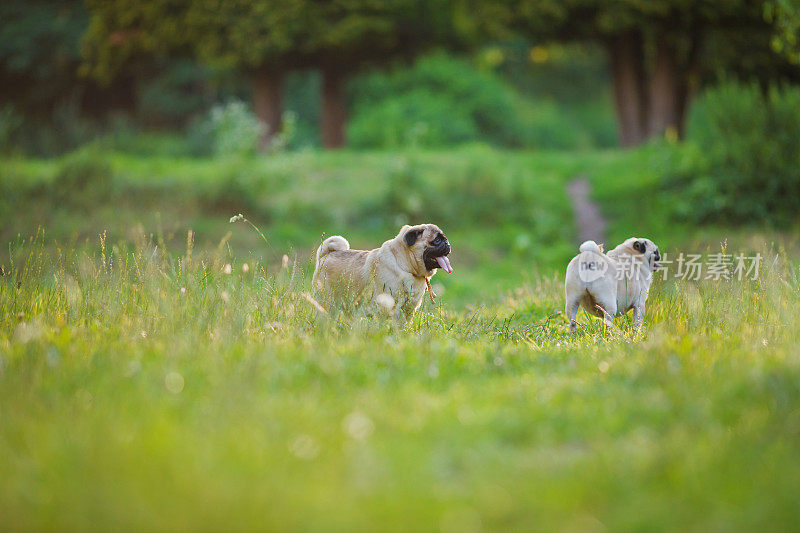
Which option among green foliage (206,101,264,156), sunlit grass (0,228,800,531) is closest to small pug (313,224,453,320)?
sunlit grass (0,228,800,531)

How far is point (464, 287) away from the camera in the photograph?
14.7 m

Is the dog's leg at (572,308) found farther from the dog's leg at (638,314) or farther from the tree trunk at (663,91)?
the tree trunk at (663,91)

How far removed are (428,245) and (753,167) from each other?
37.3 feet

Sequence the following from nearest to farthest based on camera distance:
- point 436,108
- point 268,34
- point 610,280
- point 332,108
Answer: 1. point 610,280
2. point 268,34
3. point 436,108
4. point 332,108

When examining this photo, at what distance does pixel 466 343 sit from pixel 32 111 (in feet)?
93.3

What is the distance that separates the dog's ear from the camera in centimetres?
836

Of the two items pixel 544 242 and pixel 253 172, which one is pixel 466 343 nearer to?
pixel 544 242

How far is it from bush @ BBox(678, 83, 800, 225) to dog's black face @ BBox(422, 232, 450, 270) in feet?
34.5

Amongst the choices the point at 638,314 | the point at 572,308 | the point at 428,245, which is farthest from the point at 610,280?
the point at 428,245

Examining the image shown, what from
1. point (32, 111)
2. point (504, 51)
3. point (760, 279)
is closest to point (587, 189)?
point (760, 279)

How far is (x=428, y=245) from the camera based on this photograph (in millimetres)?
8328

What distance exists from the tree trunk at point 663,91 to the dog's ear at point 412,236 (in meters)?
16.1

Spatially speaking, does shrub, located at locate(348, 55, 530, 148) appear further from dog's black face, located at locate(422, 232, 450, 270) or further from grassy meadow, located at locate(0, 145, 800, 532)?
dog's black face, located at locate(422, 232, 450, 270)

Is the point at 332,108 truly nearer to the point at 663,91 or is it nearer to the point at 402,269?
the point at 663,91
